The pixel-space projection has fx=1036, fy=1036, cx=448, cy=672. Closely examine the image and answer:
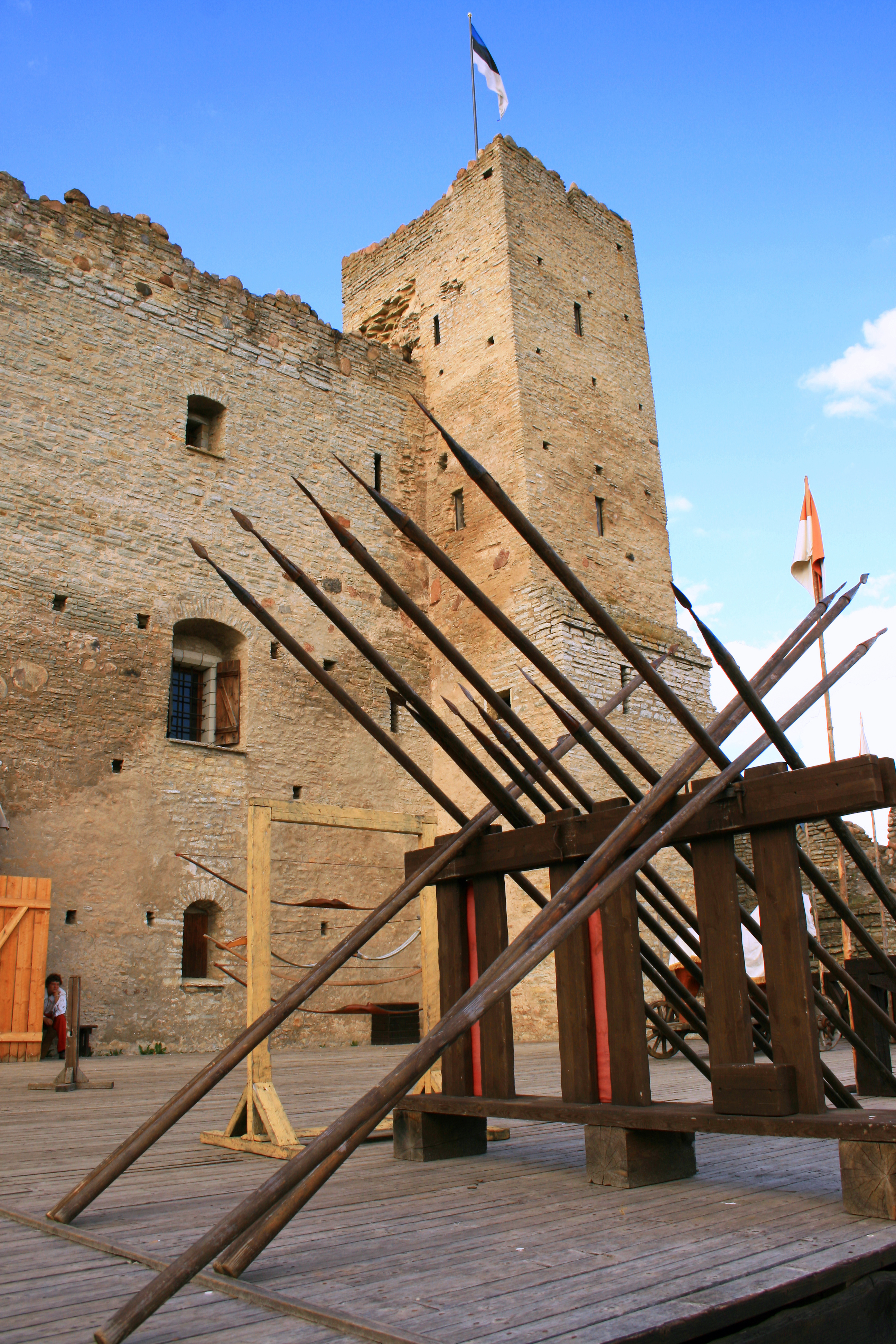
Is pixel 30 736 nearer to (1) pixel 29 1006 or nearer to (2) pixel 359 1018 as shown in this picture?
(1) pixel 29 1006

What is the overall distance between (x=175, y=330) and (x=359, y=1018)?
28.9 ft

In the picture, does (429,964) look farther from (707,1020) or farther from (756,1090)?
(756,1090)

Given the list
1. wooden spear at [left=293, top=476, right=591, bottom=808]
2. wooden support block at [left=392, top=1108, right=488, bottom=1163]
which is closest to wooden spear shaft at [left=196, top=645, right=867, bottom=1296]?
wooden spear at [left=293, top=476, right=591, bottom=808]

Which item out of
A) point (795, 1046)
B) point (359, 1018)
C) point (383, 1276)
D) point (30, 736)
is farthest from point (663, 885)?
point (359, 1018)

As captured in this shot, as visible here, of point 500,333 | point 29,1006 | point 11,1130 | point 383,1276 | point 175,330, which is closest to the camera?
point 383,1276

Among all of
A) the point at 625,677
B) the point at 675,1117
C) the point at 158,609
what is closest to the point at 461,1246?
the point at 675,1117

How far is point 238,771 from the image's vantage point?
12.1 meters

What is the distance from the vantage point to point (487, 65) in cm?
1678

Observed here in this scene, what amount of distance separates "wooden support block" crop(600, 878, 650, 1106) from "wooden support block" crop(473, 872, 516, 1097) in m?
0.48

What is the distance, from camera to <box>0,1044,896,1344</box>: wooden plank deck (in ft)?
7.14

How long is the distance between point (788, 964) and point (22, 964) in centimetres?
822

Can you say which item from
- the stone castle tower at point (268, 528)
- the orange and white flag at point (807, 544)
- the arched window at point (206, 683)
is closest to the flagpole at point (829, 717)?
the orange and white flag at point (807, 544)

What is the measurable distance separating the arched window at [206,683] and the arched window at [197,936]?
1.91 metres

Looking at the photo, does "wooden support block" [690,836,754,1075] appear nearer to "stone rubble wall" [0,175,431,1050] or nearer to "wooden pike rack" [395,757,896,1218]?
"wooden pike rack" [395,757,896,1218]
